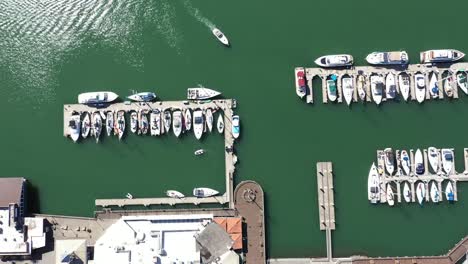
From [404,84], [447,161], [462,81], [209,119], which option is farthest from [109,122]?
[462,81]

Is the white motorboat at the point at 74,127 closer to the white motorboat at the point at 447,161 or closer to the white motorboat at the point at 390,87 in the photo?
the white motorboat at the point at 390,87

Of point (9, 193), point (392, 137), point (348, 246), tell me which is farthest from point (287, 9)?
point (9, 193)

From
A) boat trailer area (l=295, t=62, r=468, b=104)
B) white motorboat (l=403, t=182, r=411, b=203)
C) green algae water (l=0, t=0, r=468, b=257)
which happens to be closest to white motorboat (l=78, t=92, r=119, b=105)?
green algae water (l=0, t=0, r=468, b=257)

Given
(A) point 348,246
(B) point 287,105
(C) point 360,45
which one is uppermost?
(C) point 360,45

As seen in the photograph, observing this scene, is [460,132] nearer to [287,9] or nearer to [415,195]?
[415,195]

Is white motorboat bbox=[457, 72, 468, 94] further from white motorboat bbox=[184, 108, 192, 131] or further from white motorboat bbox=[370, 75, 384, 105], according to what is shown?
white motorboat bbox=[184, 108, 192, 131]

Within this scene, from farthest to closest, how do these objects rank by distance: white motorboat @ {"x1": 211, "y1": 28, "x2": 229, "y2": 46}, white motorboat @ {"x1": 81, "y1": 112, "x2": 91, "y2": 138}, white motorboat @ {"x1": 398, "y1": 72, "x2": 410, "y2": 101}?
white motorboat @ {"x1": 211, "y1": 28, "x2": 229, "y2": 46}
white motorboat @ {"x1": 81, "y1": 112, "x2": 91, "y2": 138}
white motorboat @ {"x1": 398, "y1": 72, "x2": 410, "y2": 101}

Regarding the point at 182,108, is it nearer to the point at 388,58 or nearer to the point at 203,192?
the point at 203,192
